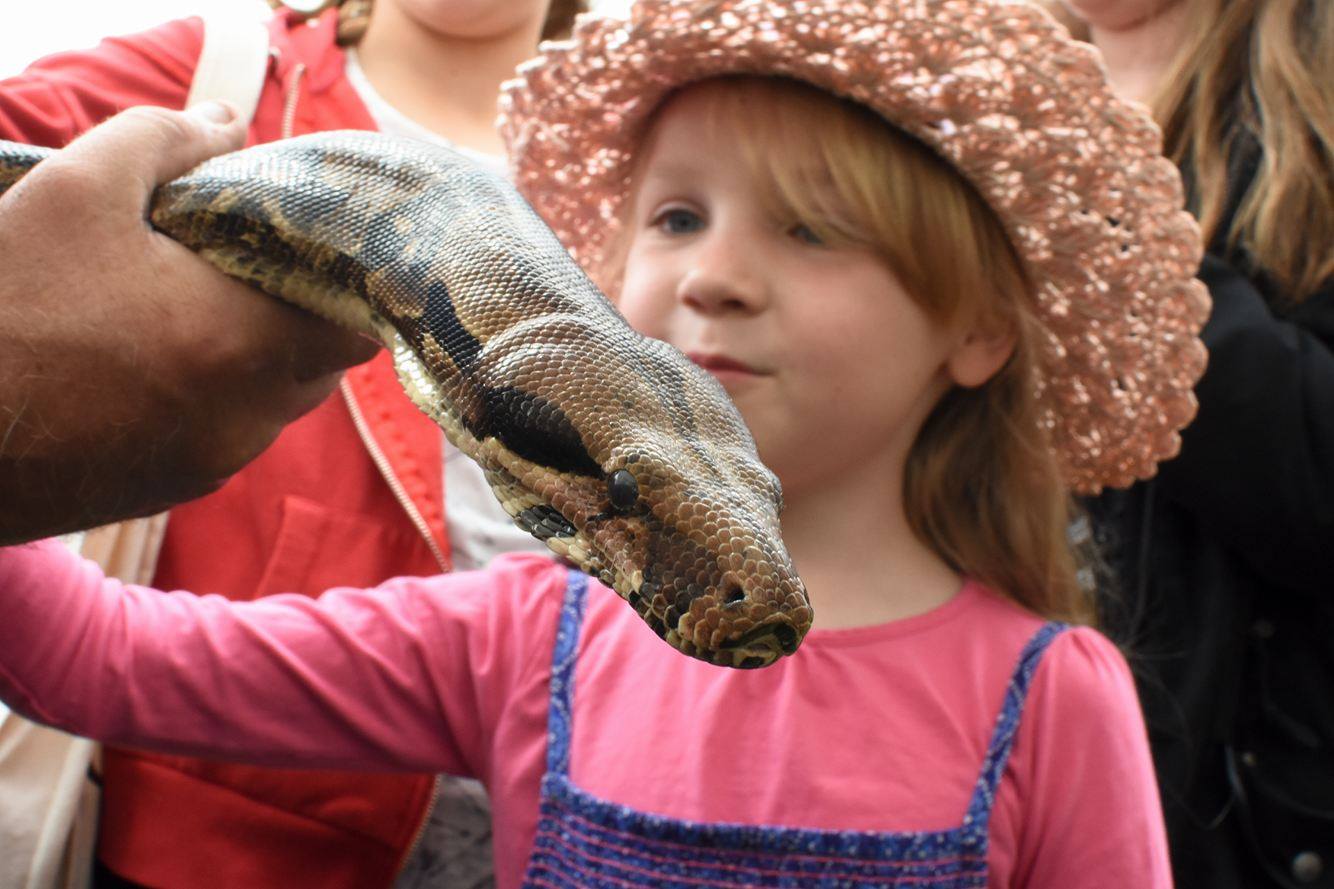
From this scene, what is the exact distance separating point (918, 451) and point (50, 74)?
1.31 m

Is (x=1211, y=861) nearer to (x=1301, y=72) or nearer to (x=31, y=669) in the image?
(x=1301, y=72)

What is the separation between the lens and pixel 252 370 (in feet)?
4.29

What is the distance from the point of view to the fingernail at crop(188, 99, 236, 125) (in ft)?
4.89

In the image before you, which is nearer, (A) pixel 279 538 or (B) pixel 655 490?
(B) pixel 655 490

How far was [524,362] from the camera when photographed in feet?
3.72

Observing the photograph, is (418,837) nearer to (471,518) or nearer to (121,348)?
(471,518)

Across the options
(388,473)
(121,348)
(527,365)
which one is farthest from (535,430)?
(388,473)

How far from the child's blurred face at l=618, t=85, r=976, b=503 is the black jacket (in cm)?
56

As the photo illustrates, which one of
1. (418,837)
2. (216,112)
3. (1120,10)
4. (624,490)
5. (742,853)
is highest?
(216,112)

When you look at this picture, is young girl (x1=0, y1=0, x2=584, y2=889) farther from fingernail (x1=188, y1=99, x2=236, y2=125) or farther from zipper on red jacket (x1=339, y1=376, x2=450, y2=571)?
fingernail (x1=188, y1=99, x2=236, y2=125)

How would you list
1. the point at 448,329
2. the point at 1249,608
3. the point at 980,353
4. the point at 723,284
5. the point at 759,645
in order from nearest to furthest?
the point at 759,645 → the point at 448,329 → the point at 723,284 → the point at 980,353 → the point at 1249,608

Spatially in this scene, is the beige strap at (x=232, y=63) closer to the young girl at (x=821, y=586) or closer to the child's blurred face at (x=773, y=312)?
the young girl at (x=821, y=586)

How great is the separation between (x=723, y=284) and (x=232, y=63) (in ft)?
2.59

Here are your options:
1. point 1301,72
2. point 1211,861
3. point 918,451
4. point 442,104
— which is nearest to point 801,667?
point 918,451
